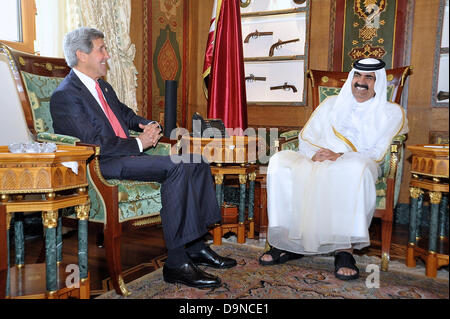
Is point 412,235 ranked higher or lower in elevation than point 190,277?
higher

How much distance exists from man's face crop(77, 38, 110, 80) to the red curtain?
5.54 feet

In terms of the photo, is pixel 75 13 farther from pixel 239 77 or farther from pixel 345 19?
pixel 345 19

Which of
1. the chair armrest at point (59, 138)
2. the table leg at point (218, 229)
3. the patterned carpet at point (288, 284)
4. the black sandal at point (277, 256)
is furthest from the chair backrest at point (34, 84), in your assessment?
the black sandal at point (277, 256)

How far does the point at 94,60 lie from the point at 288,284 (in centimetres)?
184

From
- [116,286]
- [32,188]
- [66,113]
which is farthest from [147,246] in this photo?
[32,188]

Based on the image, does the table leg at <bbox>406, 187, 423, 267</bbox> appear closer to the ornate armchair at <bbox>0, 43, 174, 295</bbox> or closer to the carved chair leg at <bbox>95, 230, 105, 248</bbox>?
the ornate armchair at <bbox>0, 43, 174, 295</bbox>

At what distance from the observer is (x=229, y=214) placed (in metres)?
3.02

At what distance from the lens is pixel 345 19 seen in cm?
393

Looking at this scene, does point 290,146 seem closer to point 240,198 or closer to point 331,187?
point 240,198

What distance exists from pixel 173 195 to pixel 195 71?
10.0 feet

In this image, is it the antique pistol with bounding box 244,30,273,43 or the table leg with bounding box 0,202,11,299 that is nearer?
the table leg with bounding box 0,202,11,299

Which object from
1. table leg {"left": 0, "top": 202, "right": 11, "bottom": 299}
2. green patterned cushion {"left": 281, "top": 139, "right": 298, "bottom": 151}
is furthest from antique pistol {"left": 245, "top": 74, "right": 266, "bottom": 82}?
table leg {"left": 0, "top": 202, "right": 11, "bottom": 299}

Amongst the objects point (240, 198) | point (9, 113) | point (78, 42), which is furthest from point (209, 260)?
point (9, 113)

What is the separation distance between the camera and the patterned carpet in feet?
6.51
